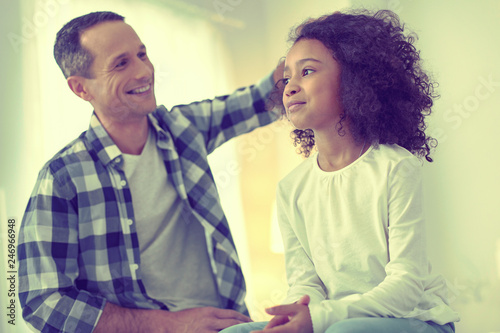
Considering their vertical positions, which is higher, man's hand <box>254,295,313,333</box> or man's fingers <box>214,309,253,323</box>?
man's hand <box>254,295,313,333</box>

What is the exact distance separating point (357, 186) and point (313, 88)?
0.71 ft

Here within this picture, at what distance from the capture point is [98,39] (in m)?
1.40

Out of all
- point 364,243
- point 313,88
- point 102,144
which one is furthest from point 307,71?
point 102,144

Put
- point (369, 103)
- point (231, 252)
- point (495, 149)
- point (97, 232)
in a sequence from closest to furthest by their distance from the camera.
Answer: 1. point (369, 103)
2. point (97, 232)
3. point (231, 252)
4. point (495, 149)

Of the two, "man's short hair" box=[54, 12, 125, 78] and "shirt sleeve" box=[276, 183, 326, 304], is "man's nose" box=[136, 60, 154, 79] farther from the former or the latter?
"shirt sleeve" box=[276, 183, 326, 304]

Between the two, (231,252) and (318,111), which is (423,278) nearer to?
(318,111)

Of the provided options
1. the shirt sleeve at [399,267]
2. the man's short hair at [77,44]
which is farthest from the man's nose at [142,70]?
the shirt sleeve at [399,267]

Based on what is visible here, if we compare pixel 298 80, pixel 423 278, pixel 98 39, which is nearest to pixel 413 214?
pixel 423 278

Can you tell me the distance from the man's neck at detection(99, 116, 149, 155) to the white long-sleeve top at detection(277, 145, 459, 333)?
631 millimetres

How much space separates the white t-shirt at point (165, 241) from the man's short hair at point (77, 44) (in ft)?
0.95

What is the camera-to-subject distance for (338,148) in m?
1.02

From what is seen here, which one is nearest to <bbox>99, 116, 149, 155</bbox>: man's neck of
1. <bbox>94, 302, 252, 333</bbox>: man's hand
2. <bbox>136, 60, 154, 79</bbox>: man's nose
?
<bbox>136, 60, 154, 79</bbox>: man's nose

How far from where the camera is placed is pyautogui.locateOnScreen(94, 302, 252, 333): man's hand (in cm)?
133

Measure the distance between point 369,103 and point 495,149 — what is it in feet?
3.30
